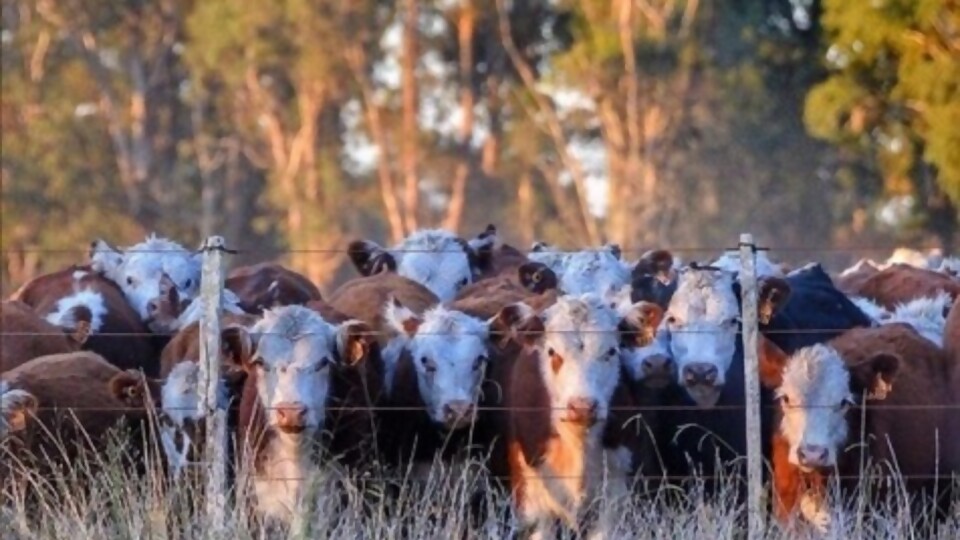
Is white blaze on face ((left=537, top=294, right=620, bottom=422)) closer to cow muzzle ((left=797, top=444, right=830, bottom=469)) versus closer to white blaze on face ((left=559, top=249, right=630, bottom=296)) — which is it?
cow muzzle ((left=797, top=444, right=830, bottom=469))

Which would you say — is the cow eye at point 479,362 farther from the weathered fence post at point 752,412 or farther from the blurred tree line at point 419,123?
the blurred tree line at point 419,123

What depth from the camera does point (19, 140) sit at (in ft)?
136

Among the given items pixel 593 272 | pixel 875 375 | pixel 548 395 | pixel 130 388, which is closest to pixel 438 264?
pixel 593 272

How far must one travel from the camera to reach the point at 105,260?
54.9 feet

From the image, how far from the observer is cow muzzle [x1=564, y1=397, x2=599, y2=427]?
1053 cm

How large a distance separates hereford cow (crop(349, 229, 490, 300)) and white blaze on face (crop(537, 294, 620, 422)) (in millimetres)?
5323

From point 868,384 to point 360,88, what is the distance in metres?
31.5

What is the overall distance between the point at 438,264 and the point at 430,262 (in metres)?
0.08

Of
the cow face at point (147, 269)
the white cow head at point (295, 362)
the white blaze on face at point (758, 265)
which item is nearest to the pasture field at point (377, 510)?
the white cow head at point (295, 362)

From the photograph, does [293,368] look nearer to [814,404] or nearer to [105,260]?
[814,404]

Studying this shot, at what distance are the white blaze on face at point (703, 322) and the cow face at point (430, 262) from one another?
4.30m

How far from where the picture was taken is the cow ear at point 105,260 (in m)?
16.5

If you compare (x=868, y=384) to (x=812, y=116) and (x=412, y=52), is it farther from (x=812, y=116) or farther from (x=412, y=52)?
(x=412, y=52)

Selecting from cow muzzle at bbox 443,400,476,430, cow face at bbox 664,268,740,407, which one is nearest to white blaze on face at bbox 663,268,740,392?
cow face at bbox 664,268,740,407
